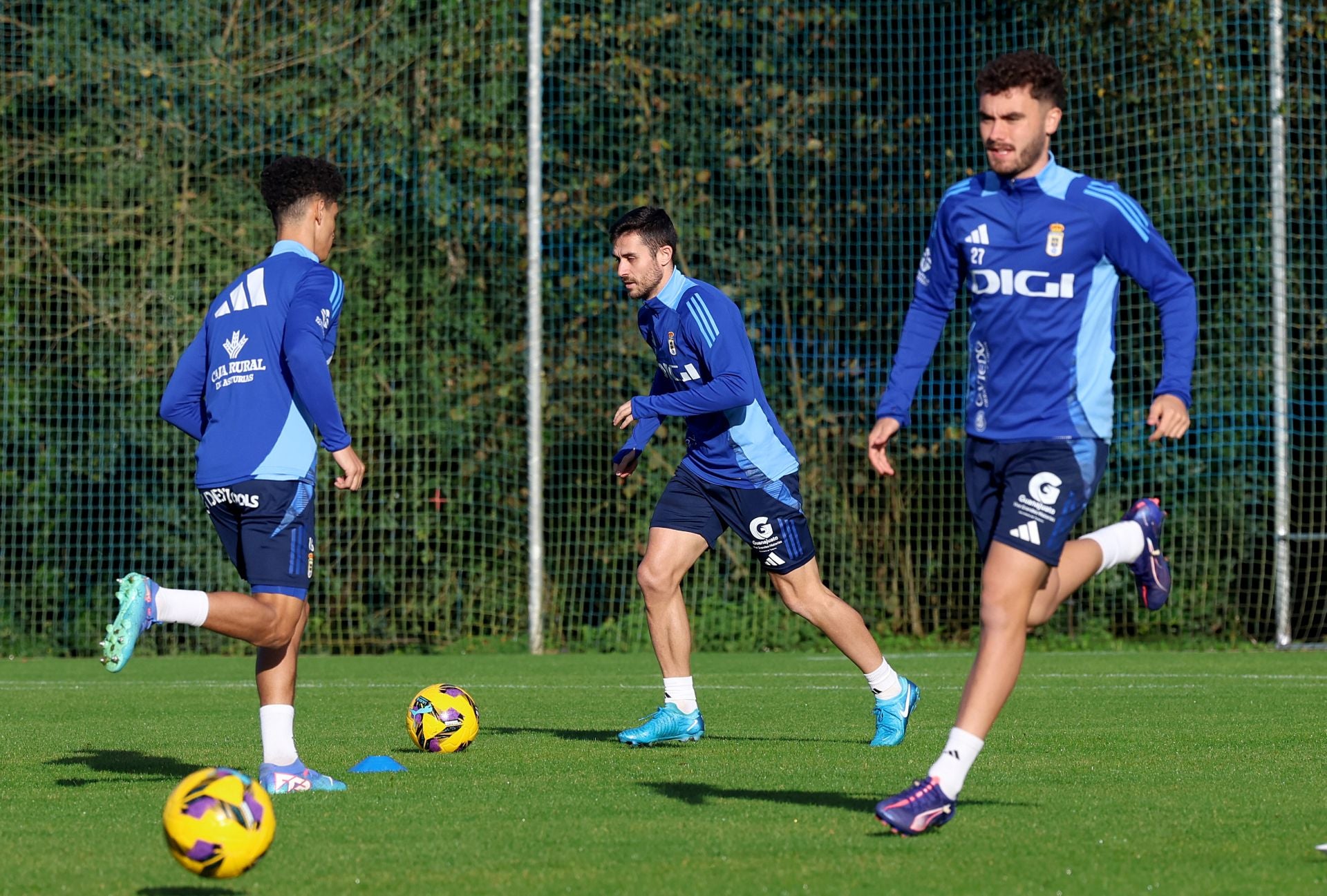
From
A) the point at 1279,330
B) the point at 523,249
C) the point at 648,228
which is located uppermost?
the point at 523,249

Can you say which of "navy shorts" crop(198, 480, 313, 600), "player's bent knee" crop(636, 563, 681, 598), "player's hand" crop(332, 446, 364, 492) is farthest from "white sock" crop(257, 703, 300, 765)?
"player's bent knee" crop(636, 563, 681, 598)

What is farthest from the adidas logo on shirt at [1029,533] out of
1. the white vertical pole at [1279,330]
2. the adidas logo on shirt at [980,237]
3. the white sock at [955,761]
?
the white vertical pole at [1279,330]

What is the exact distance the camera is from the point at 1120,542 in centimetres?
509

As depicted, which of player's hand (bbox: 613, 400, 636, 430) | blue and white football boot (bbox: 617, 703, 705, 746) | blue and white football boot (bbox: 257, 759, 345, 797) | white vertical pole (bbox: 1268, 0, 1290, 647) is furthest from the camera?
white vertical pole (bbox: 1268, 0, 1290, 647)

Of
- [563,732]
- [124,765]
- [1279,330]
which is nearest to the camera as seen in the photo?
[124,765]

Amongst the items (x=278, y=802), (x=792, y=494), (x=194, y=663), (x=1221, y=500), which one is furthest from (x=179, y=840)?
(x=1221, y=500)

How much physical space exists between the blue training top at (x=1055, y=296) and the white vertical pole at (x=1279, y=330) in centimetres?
844

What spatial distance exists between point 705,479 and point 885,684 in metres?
1.11

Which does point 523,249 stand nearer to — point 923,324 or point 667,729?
point 667,729

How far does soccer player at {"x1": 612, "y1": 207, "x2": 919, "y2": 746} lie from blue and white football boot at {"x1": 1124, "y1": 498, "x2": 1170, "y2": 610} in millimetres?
1473

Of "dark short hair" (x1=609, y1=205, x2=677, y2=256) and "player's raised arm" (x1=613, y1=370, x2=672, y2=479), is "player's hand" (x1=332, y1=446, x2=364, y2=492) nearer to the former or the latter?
"player's raised arm" (x1=613, y1=370, x2=672, y2=479)

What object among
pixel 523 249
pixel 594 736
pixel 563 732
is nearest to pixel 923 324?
pixel 594 736

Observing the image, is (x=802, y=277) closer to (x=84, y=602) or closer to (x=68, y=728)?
(x=84, y=602)

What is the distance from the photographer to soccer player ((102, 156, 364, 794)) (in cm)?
523
